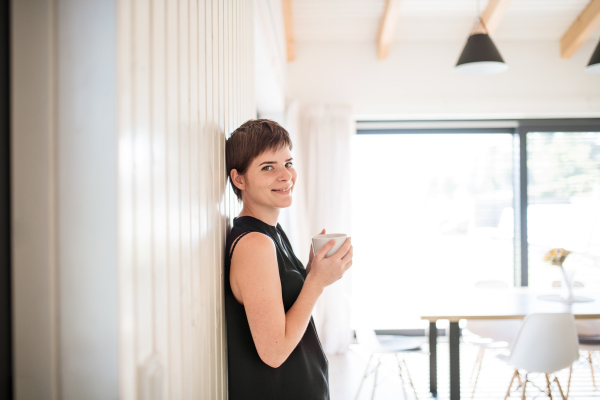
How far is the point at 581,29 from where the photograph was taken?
3945mm

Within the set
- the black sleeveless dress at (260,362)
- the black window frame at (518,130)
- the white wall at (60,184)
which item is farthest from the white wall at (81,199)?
the black window frame at (518,130)

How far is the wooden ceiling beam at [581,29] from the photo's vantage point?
3736 millimetres

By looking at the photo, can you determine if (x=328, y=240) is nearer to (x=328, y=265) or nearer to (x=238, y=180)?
(x=328, y=265)

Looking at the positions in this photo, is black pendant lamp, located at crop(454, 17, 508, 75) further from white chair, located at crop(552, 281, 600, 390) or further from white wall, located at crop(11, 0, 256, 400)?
white wall, located at crop(11, 0, 256, 400)

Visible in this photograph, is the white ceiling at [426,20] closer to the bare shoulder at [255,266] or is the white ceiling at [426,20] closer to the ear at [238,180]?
the ear at [238,180]

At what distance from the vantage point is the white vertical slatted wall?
0.50 meters

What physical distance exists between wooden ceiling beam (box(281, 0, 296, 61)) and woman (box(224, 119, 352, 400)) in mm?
2994

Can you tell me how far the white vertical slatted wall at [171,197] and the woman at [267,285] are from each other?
0.16 ft

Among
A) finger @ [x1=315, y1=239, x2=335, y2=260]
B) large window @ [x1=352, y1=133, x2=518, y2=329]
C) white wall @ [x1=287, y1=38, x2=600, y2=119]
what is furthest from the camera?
large window @ [x1=352, y1=133, x2=518, y2=329]

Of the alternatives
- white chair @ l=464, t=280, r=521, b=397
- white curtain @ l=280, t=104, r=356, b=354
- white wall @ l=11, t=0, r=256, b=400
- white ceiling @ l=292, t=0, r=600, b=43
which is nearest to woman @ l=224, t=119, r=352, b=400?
white wall @ l=11, t=0, r=256, b=400

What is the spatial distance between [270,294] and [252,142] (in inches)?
16.8

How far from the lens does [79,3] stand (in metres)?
0.47

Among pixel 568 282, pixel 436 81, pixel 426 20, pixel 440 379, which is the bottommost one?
pixel 440 379

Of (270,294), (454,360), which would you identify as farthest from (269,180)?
(454,360)
